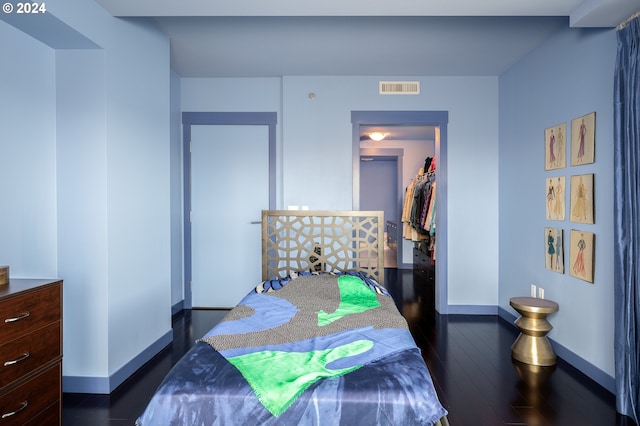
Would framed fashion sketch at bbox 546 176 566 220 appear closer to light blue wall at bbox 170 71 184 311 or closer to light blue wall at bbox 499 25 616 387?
light blue wall at bbox 499 25 616 387

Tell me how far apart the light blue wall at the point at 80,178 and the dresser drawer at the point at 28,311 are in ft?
1.48

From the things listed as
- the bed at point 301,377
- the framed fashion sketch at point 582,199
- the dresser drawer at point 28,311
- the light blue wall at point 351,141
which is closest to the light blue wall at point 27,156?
the dresser drawer at point 28,311

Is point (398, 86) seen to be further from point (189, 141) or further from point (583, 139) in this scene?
point (189, 141)

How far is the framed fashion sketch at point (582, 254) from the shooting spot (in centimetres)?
241

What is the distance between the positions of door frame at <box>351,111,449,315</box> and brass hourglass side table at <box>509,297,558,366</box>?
3.64 ft

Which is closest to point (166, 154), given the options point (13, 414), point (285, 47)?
point (285, 47)

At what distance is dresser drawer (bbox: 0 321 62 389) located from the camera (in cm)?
150

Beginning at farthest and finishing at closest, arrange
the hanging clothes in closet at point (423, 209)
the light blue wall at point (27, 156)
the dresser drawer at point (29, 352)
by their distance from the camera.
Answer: the hanging clothes in closet at point (423, 209) → the light blue wall at point (27, 156) → the dresser drawer at point (29, 352)

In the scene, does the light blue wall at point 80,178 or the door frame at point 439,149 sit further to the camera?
the door frame at point 439,149

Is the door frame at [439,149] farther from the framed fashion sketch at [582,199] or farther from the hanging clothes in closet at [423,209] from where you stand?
the framed fashion sketch at [582,199]

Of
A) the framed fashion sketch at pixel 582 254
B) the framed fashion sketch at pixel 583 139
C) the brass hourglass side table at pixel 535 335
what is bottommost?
the brass hourglass side table at pixel 535 335

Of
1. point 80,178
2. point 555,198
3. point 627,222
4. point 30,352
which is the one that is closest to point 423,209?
point 555,198

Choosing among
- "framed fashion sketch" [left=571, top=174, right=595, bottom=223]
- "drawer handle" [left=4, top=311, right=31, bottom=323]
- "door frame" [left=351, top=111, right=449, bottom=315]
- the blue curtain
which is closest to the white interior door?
"door frame" [left=351, top=111, right=449, bottom=315]

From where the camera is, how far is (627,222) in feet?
6.57
